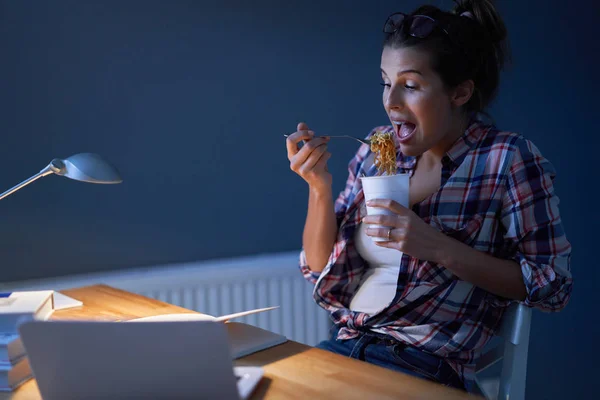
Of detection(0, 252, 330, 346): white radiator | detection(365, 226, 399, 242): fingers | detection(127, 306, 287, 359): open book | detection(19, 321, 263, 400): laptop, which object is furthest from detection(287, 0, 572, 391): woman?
detection(0, 252, 330, 346): white radiator

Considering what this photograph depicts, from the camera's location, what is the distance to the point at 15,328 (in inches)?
42.8

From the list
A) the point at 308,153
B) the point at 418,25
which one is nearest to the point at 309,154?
the point at 308,153

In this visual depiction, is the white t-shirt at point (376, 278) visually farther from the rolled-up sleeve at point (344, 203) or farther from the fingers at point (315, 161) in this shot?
the fingers at point (315, 161)

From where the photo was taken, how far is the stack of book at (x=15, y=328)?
3.31 feet

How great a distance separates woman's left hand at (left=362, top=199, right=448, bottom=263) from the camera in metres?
1.35

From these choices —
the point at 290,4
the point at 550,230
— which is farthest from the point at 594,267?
the point at 290,4

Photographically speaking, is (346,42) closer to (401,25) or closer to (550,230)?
(401,25)

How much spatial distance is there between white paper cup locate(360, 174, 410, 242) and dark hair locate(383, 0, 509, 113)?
38 cm

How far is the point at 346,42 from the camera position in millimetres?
2703

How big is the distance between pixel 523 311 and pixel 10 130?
5.94 feet

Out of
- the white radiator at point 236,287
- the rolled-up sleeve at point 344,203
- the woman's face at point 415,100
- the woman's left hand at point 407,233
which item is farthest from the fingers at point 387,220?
the white radiator at point 236,287

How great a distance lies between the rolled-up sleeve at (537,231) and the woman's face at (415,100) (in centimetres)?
21

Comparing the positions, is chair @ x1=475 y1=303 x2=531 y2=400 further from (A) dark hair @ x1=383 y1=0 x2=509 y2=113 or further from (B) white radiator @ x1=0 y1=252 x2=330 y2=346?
(B) white radiator @ x1=0 y1=252 x2=330 y2=346

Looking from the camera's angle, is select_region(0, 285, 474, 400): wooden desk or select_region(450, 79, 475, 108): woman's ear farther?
select_region(450, 79, 475, 108): woman's ear
